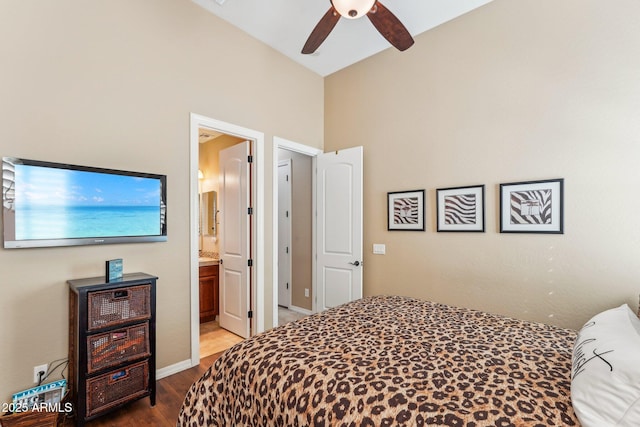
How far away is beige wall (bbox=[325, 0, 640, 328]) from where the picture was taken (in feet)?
7.19

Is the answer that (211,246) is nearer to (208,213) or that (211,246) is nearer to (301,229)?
(208,213)

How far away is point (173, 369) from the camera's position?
8.61ft

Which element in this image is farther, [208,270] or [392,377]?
[208,270]

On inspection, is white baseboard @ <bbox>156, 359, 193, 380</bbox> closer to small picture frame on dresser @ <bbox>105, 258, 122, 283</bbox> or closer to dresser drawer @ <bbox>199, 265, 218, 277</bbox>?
small picture frame on dresser @ <bbox>105, 258, 122, 283</bbox>

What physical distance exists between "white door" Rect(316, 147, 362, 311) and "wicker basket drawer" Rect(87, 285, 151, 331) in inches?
85.6

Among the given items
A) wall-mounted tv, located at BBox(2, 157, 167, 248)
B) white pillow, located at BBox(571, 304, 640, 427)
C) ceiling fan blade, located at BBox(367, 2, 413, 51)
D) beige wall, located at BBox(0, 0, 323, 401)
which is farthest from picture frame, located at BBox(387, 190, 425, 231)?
wall-mounted tv, located at BBox(2, 157, 167, 248)

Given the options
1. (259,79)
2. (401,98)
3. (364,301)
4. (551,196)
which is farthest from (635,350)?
(259,79)

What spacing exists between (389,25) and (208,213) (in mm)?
3610

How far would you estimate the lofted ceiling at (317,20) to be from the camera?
2.78m

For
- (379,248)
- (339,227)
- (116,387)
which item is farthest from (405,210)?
(116,387)

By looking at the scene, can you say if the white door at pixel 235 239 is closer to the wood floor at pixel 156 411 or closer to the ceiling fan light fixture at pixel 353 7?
the wood floor at pixel 156 411

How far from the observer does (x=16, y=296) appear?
188cm

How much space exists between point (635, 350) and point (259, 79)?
3.55 meters

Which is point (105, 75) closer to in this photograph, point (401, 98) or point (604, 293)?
point (401, 98)
